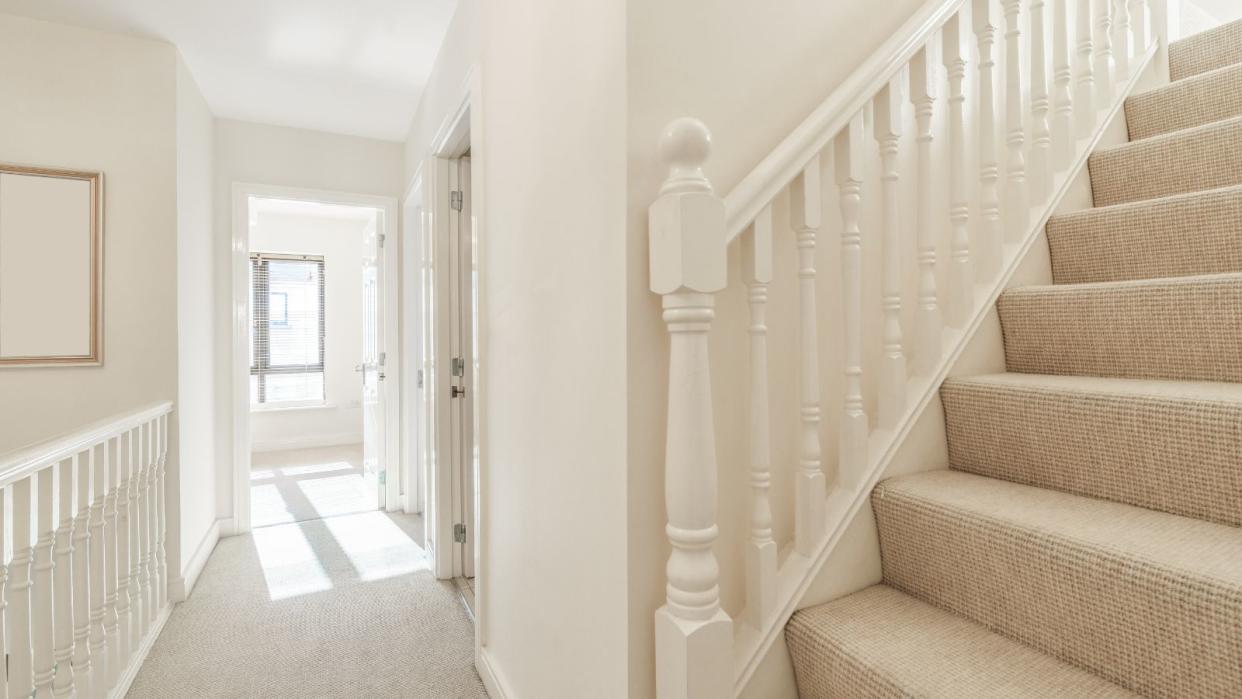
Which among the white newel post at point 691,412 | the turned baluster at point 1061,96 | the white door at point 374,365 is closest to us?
the white newel post at point 691,412

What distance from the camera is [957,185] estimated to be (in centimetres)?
130

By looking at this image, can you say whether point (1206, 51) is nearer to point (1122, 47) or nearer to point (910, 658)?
point (1122, 47)

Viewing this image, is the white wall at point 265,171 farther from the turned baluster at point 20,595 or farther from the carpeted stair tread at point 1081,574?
the carpeted stair tread at point 1081,574

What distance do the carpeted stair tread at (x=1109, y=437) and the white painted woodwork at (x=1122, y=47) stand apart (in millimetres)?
1185

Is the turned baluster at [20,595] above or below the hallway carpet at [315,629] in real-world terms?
above

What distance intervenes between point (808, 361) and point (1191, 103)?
164 centimetres

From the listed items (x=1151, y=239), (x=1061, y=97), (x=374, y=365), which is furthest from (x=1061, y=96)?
(x=374, y=365)

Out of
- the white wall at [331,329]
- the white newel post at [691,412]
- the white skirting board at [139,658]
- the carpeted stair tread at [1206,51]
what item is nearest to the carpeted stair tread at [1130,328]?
the white newel post at [691,412]

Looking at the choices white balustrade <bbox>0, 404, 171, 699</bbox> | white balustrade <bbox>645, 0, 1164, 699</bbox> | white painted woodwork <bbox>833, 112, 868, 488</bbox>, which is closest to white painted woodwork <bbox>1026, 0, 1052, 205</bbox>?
white balustrade <bbox>645, 0, 1164, 699</bbox>

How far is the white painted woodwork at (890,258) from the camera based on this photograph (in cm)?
118

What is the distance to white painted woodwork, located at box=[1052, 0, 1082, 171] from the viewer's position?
5.22 feet

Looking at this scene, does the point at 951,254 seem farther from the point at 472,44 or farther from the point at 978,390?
the point at 472,44

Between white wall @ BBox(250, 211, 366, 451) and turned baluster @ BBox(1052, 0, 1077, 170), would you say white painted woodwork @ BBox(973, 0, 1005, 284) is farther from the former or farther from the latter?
white wall @ BBox(250, 211, 366, 451)

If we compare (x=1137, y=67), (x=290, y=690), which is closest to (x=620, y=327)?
(x=290, y=690)
